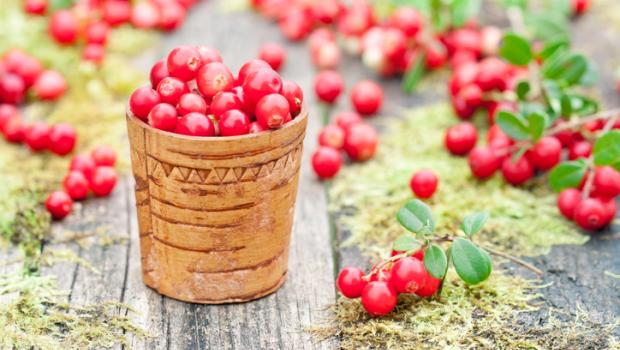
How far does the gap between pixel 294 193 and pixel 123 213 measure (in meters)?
0.82

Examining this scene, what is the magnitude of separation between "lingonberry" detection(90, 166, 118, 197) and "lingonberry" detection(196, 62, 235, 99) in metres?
0.87

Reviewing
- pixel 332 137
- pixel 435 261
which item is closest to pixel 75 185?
pixel 332 137

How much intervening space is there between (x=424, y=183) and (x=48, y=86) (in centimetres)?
182

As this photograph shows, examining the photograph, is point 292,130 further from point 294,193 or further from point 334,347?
point 334,347

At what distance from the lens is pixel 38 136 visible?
3.34 meters

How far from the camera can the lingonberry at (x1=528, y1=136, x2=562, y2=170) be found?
3.13m

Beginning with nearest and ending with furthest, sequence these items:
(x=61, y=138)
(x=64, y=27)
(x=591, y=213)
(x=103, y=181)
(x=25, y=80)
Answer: (x=591, y=213) < (x=103, y=181) < (x=61, y=138) < (x=25, y=80) < (x=64, y=27)

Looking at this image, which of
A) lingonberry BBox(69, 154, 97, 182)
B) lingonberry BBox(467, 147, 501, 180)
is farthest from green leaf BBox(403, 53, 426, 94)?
lingonberry BBox(69, 154, 97, 182)

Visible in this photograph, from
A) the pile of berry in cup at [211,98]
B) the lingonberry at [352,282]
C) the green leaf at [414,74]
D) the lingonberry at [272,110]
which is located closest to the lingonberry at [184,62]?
the pile of berry in cup at [211,98]

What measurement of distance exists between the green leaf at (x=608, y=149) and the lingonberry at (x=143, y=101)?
1504 mm

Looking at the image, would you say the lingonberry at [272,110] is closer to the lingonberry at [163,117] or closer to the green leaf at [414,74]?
the lingonberry at [163,117]

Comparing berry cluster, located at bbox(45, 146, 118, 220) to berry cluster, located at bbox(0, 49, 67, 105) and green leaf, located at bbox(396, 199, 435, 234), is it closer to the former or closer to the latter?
berry cluster, located at bbox(0, 49, 67, 105)

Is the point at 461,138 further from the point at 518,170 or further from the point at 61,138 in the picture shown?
the point at 61,138

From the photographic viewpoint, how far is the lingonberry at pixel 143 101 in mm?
2281
